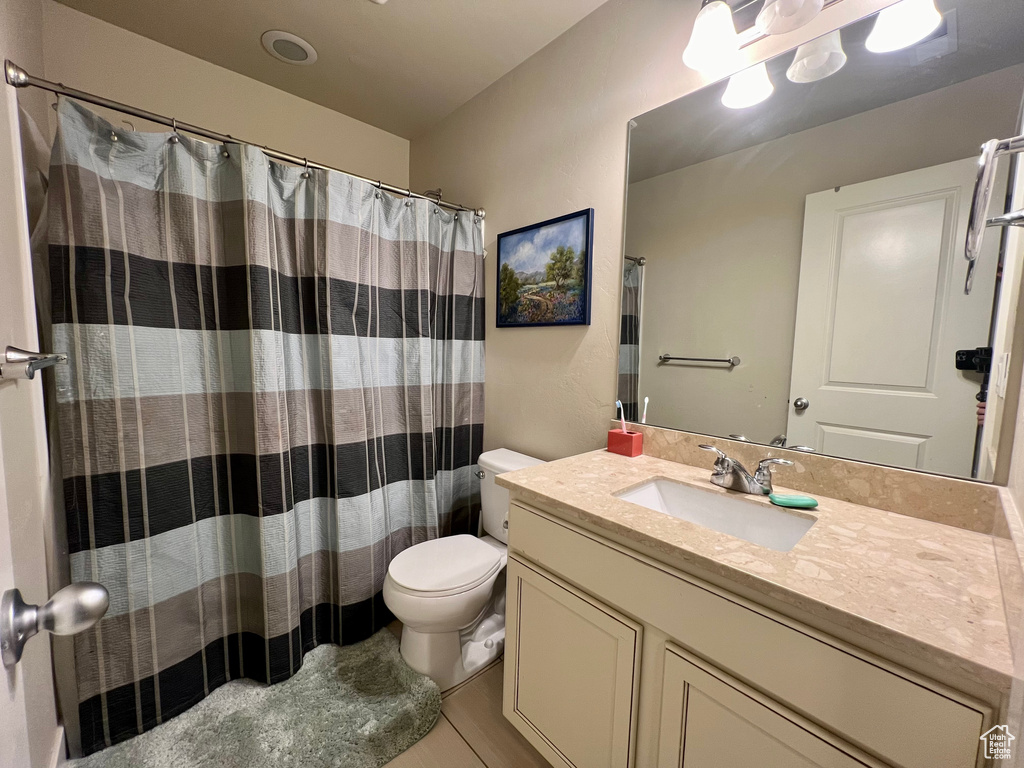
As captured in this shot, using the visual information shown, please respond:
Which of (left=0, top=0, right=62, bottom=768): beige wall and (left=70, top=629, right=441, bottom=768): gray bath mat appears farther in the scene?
(left=70, top=629, right=441, bottom=768): gray bath mat

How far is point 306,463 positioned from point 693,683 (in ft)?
4.40

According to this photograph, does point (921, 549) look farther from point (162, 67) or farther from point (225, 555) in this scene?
point (162, 67)

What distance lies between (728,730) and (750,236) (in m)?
1.19

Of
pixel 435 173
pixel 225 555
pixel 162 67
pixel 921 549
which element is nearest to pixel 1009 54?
pixel 921 549

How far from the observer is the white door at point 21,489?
580mm

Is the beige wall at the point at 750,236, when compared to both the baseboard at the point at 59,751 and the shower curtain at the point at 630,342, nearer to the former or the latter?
the shower curtain at the point at 630,342

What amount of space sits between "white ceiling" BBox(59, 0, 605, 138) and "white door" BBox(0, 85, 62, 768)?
0.91 metres

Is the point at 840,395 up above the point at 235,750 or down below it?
above

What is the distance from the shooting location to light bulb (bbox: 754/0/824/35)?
895 millimetres

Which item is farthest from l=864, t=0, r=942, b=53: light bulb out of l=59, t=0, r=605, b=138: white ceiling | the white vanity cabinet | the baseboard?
the baseboard

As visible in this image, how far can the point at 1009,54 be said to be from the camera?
0.79 metres

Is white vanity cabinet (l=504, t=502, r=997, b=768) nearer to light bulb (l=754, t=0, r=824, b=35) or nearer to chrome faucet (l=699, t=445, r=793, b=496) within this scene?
chrome faucet (l=699, t=445, r=793, b=496)

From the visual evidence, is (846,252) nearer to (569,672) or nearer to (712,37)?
(712,37)

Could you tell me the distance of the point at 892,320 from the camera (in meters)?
0.92
